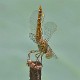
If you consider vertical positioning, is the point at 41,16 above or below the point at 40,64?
above

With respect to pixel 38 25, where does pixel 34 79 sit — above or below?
below

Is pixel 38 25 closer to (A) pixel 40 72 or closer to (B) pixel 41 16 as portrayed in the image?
(B) pixel 41 16

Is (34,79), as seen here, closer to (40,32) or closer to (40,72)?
(40,72)

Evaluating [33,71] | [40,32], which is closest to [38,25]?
[40,32]

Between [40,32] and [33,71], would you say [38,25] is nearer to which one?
[40,32]

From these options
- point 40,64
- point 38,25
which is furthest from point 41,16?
point 40,64

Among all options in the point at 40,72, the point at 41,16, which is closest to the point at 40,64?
the point at 40,72

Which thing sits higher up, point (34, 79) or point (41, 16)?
point (41, 16)
